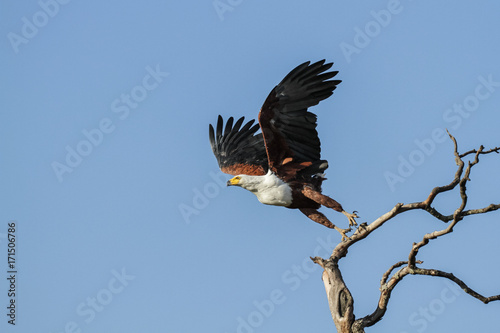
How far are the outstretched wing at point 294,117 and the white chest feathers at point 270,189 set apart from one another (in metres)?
0.20

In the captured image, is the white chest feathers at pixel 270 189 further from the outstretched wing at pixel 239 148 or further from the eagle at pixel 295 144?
the outstretched wing at pixel 239 148

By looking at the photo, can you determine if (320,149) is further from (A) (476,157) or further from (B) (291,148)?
(A) (476,157)

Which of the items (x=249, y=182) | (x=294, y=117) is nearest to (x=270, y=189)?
(x=249, y=182)

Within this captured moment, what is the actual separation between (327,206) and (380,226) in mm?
1569

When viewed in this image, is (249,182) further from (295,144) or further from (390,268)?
(390,268)

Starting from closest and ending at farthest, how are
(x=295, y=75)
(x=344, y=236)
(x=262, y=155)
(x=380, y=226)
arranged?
1. (x=380, y=226)
2. (x=344, y=236)
3. (x=295, y=75)
4. (x=262, y=155)

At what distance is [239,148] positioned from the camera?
14.1 meters

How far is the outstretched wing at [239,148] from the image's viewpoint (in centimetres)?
1331

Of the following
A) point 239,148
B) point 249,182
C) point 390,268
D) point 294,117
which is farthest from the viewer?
point 239,148

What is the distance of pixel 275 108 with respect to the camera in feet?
36.2

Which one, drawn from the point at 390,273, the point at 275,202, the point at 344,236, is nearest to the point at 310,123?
the point at 275,202

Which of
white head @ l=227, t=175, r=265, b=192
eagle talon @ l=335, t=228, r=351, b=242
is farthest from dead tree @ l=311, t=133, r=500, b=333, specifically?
white head @ l=227, t=175, r=265, b=192

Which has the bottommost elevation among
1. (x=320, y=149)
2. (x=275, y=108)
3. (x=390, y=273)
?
(x=390, y=273)

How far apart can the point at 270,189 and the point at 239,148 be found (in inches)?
119
